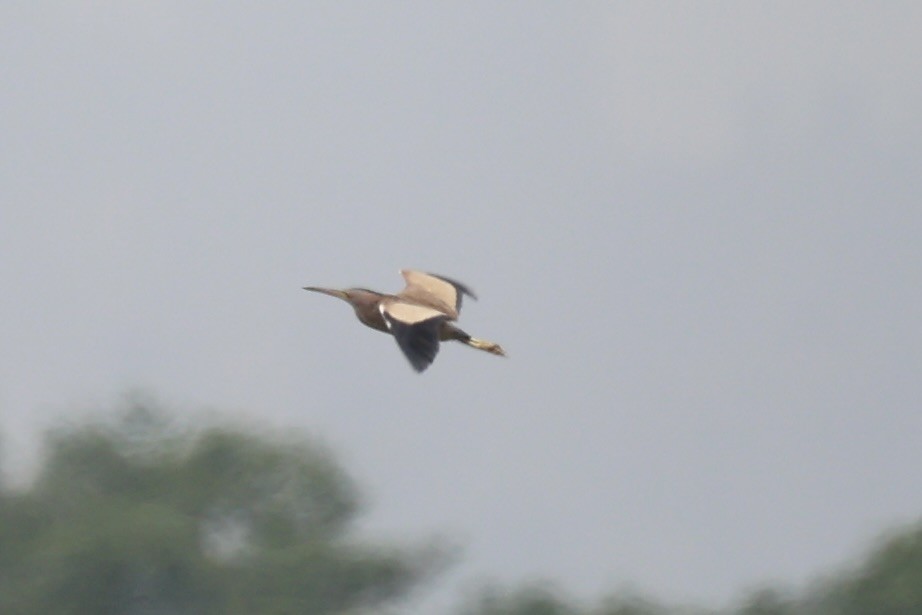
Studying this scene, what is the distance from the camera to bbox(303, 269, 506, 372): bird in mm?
9523

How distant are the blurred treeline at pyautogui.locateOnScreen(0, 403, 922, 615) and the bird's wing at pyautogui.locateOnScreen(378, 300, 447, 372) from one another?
435 inches

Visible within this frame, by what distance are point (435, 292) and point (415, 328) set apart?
1727 millimetres

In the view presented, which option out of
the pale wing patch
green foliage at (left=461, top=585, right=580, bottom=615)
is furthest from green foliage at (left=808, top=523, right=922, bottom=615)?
the pale wing patch

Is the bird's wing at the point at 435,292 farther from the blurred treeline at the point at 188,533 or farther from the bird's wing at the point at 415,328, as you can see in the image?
the blurred treeline at the point at 188,533

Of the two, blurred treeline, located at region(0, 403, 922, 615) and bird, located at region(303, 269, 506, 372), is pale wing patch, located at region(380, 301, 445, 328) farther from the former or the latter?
blurred treeline, located at region(0, 403, 922, 615)

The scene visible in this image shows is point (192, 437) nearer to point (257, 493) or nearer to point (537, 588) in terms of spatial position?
point (257, 493)

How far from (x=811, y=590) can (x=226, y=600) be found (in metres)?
5.97

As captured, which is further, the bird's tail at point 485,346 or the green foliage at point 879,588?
the green foliage at point 879,588

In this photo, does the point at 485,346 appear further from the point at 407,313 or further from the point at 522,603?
the point at 522,603

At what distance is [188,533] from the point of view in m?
22.7

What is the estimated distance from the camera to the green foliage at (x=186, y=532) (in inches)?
866

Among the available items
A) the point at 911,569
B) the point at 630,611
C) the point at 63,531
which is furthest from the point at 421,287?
the point at 63,531

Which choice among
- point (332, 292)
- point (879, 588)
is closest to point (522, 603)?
point (879, 588)

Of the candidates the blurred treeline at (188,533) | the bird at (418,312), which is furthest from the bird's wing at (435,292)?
the blurred treeline at (188,533)
